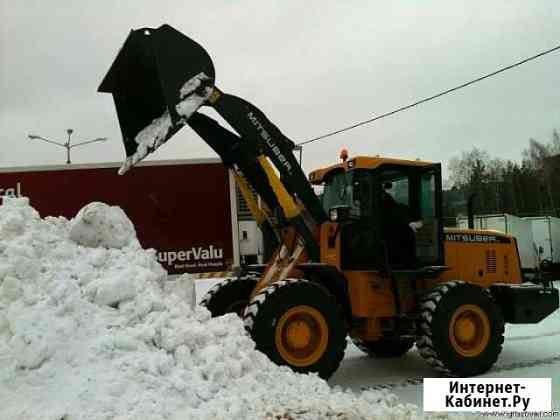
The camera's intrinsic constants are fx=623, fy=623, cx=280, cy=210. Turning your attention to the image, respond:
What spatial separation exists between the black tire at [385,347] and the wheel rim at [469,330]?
1223 mm

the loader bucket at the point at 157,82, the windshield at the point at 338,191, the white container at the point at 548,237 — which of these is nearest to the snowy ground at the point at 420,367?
the windshield at the point at 338,191

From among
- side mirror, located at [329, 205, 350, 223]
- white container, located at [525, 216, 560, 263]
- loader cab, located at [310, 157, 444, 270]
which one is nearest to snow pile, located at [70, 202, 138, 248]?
side mirror, located at [329, 205, 350, 223]

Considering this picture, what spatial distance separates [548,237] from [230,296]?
18.6 m

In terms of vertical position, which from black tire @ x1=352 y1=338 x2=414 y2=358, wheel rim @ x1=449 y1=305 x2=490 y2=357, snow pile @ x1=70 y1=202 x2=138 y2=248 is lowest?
black tire @ x1=352 y1=338 x2=414 y2=358

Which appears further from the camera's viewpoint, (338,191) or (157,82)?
(338,191)

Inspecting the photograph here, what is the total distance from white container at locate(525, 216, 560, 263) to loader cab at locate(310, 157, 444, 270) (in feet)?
56.5

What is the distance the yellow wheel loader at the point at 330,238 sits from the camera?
6621mm

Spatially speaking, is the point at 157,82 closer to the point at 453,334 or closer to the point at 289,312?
the point at 289,312

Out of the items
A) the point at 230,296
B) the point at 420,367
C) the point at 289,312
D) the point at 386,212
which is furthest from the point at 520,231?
the point at 289,312

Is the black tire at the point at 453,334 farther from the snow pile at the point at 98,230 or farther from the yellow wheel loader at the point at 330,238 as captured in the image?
the snow pile at the point at 98,230

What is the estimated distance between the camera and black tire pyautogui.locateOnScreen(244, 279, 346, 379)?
6141mm

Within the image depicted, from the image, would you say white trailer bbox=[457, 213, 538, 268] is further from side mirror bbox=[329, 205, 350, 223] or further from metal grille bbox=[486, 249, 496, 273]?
side mirror bbox=[329, 205, 350, 223]

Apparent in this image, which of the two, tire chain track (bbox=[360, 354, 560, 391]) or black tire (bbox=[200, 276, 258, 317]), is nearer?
tire chain track (bbox=[360, 354, 560, 391])

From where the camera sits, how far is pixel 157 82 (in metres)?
7.10
